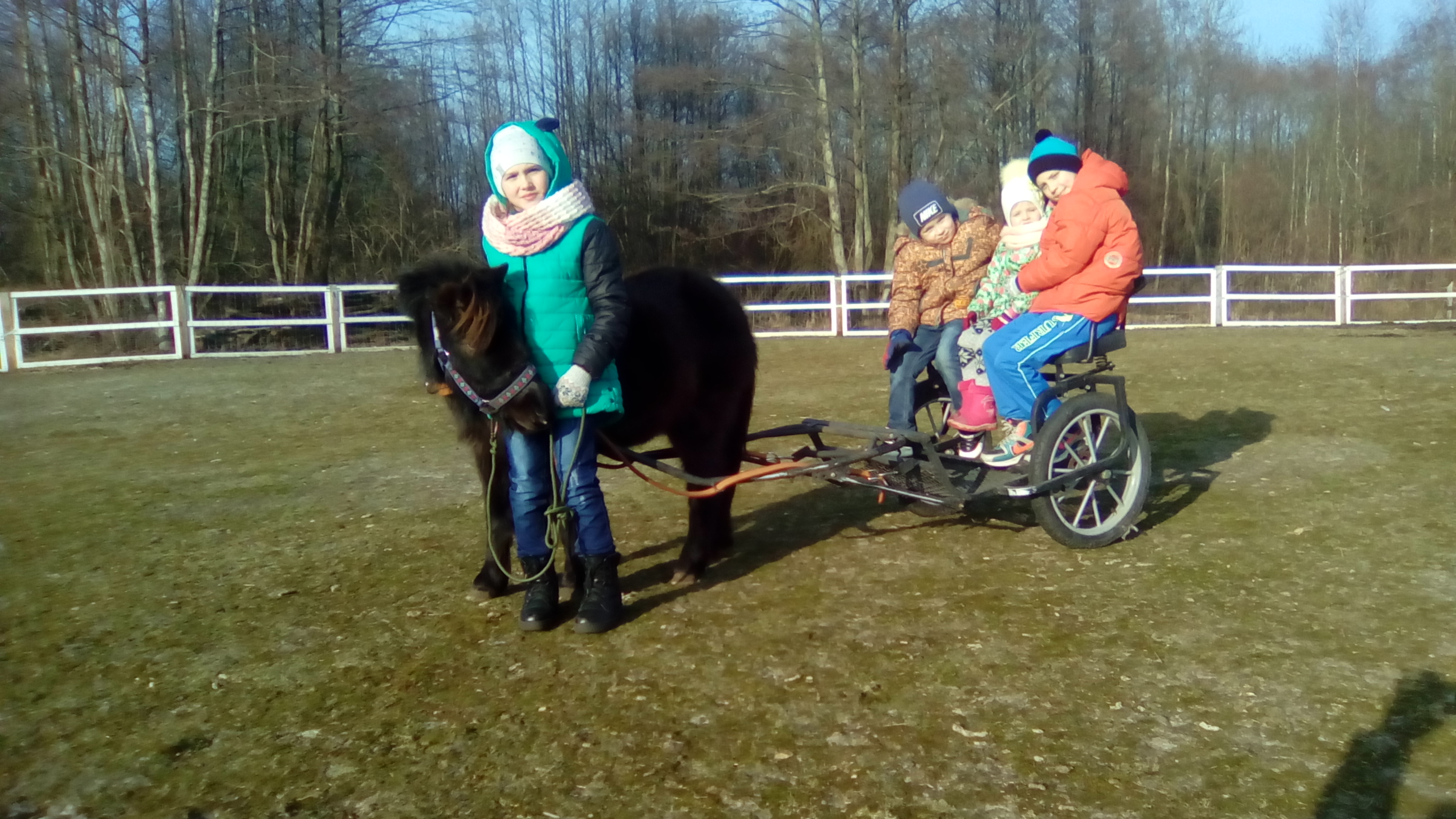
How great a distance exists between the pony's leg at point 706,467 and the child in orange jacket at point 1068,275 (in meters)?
1.19

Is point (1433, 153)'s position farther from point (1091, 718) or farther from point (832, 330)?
point (1091, 718)

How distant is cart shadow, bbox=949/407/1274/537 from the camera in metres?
5.06

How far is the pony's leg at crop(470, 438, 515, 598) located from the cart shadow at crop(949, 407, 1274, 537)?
2368 mm

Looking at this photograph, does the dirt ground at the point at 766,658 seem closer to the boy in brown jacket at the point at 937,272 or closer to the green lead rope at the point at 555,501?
the green lead rope at the point at 555,501

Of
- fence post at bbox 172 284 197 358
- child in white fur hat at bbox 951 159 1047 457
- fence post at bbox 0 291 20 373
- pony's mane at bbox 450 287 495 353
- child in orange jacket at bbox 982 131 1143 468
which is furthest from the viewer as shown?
fence post at bbox 172 284 197 358

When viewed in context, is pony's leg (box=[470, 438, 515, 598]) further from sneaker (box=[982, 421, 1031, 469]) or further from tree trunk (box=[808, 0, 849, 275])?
tree trunk (box=[808, 0, 849, 275])

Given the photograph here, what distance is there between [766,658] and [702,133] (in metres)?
25.8

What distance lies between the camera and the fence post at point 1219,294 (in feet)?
55.8

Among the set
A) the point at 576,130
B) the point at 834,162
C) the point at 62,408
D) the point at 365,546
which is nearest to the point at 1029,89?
the point at 834,162

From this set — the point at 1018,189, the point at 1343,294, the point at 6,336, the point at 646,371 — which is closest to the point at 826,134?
the point at 1343,294

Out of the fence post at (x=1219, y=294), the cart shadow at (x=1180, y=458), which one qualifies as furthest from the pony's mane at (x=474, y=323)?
the fence post at (x=1219, y=294)

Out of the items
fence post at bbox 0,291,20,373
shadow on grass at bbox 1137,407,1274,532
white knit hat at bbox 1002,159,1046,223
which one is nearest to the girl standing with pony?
white knit hat at bbox 1002,159,1046,223

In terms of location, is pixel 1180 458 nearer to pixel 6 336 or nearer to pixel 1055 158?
pixel 1055 158

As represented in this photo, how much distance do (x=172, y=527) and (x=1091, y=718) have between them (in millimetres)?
4780
